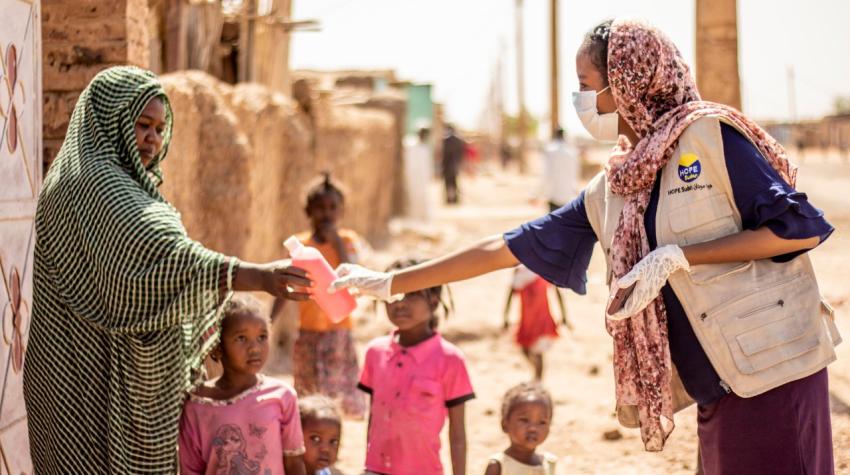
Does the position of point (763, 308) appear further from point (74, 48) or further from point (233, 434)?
point (74, 48)

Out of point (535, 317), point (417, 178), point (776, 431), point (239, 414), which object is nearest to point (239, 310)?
point (239, 414)

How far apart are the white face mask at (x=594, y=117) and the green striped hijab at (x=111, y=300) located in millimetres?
1113

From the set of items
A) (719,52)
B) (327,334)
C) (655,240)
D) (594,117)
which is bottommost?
(327,334)

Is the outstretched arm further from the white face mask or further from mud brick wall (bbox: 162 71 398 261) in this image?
mud brick wall (bbox: 162 71 398 261)

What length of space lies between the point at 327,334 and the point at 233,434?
7.98 feet

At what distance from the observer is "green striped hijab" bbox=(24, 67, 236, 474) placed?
3.00 meters

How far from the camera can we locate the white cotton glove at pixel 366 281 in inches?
141

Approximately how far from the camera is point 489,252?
3.61m

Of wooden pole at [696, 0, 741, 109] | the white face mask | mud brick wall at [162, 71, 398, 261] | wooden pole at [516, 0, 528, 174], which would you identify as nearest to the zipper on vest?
the white face mask

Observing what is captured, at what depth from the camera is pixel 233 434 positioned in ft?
11.5

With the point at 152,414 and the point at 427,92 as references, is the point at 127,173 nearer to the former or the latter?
the point at 152,414

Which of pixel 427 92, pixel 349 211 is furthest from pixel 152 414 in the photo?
pixel 427 92

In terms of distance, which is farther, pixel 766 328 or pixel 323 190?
pixel 323 190

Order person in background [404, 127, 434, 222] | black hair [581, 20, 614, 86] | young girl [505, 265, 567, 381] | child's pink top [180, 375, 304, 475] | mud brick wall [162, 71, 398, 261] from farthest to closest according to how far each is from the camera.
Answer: person in background [404, 127, 434, 222]
young girl [505, 265, 567, 381]
mud brick wall [162, 71, 398, 261]
child's pink top [180, 375, 304, 475]
black hair [581, 20, 614, 86]
